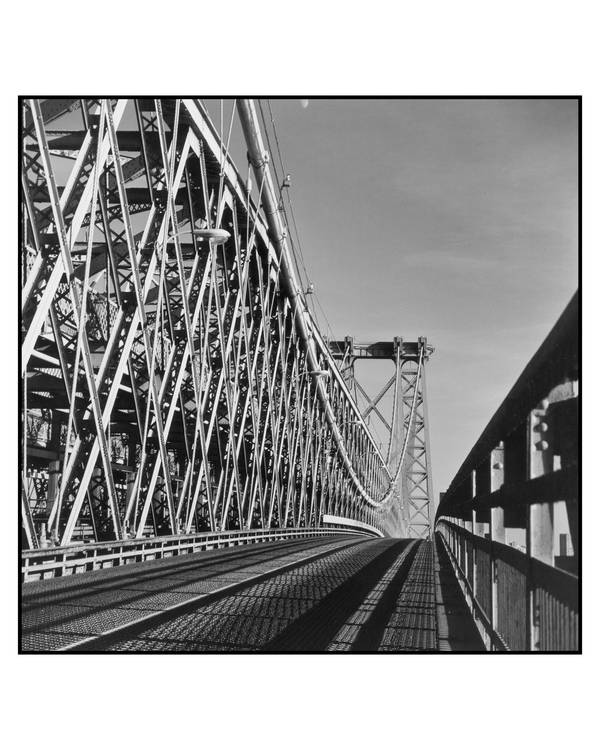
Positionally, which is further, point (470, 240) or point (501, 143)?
point (470, 240)

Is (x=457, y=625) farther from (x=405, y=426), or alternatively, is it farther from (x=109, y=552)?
(x=405, y=426)

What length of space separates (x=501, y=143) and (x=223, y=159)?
286 inches

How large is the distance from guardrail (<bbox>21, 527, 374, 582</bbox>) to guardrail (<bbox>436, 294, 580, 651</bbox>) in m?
3.60

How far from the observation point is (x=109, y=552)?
10141 mm

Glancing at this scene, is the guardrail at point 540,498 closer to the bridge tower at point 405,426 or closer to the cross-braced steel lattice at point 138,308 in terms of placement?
the cross-braced steel lattice at point 138,308

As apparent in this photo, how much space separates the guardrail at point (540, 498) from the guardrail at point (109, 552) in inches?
142

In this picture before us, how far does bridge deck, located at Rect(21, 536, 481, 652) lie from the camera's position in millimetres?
5949

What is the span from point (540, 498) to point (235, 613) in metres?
3.14

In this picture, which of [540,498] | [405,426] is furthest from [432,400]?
[405,426]

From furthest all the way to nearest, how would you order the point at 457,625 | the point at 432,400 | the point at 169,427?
the point at 169,427
the point at 432,400
the point at 457,625
